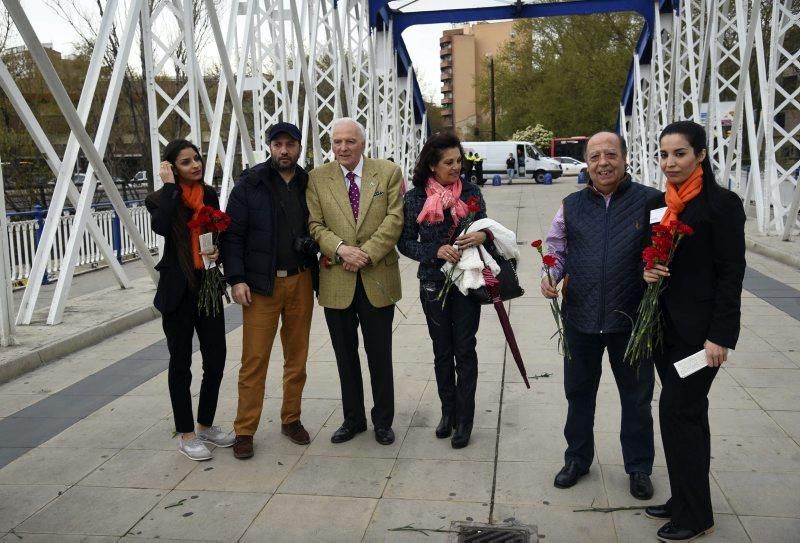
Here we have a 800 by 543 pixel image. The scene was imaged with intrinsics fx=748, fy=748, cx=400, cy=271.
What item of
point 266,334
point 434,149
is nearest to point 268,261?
point 266,334

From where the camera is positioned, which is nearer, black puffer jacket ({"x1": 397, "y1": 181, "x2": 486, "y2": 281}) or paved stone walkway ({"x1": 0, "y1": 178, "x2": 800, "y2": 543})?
paved stone walkway ({"x1": 0, "y1": 178, "x2": 800, "y2": 543})

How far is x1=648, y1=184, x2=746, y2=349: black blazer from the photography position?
122 inches

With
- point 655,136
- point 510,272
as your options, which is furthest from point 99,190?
point 510,272

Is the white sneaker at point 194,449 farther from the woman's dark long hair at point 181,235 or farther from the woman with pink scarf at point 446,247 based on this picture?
the woman with pink scarf at point 446,247

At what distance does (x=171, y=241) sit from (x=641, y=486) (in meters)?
2.87

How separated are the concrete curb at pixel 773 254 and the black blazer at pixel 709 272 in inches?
321

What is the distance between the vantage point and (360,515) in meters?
3.62

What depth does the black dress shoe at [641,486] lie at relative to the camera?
3.69m

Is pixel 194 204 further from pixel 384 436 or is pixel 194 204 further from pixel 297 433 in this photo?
pixel 384 436

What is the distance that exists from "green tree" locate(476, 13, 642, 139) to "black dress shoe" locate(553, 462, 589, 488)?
39082 millimetres

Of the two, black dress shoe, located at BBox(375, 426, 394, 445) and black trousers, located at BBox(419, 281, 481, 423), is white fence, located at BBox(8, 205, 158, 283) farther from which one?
black trousers, located at BBox(419, 281, 481, 423)

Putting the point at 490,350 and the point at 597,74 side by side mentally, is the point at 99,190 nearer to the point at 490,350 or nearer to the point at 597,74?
the point at 490,350

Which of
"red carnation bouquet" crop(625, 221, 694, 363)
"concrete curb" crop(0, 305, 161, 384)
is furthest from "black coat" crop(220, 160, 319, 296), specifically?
"concrete curb" crop(0, 305, 161, 384)

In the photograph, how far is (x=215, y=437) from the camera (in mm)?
4633
